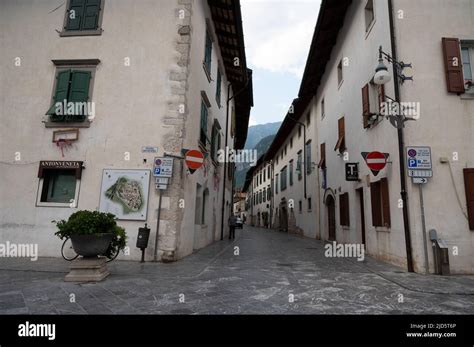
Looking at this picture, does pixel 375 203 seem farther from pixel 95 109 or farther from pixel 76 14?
pixel 76 14

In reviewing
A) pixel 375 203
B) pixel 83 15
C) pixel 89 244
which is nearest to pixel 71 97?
pixel 83 15

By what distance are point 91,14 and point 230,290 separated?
967 centimetres

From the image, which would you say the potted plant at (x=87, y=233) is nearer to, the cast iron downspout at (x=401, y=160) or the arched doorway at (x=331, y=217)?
the cast iron downspout at (x=401, y=160)

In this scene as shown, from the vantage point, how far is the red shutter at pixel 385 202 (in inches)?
328

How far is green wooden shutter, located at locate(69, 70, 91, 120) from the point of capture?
8914 mm

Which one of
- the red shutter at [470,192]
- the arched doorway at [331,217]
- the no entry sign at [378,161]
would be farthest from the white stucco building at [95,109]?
the arched doorway at [331,217]

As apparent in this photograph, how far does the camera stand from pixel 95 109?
29.1 ft

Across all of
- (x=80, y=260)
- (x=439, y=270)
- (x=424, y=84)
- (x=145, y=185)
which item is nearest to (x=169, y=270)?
(x=80, y=260)

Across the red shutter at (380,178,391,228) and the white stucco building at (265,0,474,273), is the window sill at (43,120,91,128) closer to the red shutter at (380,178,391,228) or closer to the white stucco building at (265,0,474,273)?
the white stucco building at (265,0,474,273)

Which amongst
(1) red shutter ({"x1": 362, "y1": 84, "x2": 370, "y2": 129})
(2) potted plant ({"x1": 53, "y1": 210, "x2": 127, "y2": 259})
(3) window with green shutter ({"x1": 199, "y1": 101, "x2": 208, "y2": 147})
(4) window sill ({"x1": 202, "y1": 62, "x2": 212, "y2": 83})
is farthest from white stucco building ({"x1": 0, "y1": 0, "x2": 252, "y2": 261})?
(1) red shutter ({"x1": 362, "y1": 84, "x2": 370, "y2": 129})

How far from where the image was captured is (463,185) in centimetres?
718

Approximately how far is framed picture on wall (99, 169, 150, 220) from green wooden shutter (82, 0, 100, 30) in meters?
4.91
